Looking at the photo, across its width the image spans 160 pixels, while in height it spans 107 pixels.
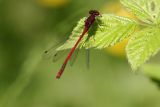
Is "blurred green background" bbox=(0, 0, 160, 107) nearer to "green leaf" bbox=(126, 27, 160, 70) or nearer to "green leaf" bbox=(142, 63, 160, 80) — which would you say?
"green leaf" bbox=(142, 63, 160, 80)

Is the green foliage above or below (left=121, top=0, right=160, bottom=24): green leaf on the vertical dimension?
below

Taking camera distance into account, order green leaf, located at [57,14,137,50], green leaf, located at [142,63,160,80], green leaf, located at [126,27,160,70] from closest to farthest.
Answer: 1. green leaf, located at [126,27,160,70]
2. green leaf, located at [57,14,137,50]
3. green leaf, located at [142,63,160,80]

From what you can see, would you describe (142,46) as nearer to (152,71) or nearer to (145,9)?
(145,9)

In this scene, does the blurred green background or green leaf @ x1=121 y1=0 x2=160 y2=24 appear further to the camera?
the blurred green background

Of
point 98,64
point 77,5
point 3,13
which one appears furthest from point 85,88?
point 3,13

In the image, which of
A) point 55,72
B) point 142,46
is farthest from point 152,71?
point 55,72

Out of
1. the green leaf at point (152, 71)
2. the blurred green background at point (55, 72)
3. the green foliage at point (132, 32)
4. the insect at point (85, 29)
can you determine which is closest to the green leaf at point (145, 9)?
the green foliage at point (132, 32)

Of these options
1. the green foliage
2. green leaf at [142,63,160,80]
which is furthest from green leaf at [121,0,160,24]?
green leaf at [142,63,160,80]

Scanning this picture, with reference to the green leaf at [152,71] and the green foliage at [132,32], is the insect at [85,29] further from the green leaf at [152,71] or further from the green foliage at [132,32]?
the green leaf at [152,71]

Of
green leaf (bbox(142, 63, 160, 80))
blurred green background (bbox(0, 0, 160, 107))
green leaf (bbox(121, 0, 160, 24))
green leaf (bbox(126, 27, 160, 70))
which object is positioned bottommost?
green leaf (bbox(126, 27, 160, 70))
